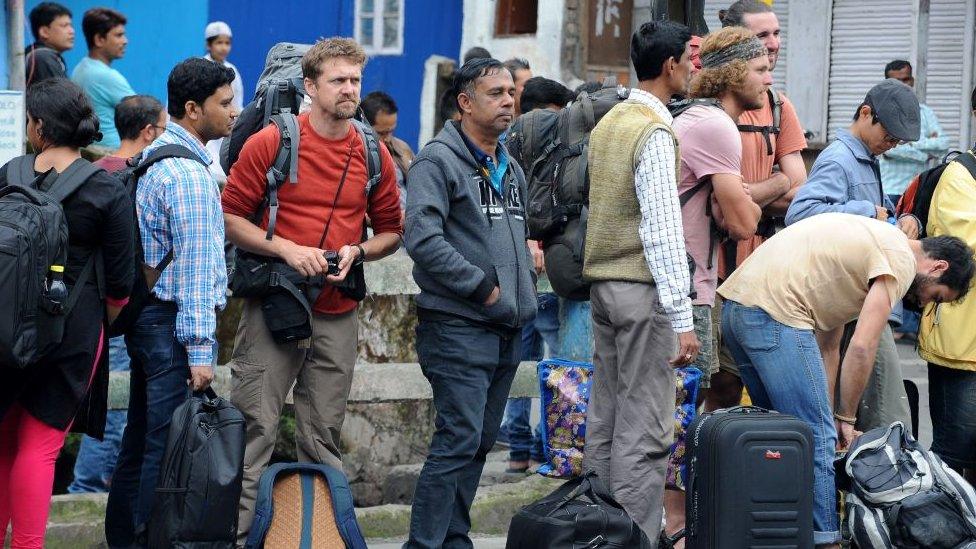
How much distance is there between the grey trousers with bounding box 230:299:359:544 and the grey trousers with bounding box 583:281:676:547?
1122 millimetres

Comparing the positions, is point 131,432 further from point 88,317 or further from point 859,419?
point 859,419

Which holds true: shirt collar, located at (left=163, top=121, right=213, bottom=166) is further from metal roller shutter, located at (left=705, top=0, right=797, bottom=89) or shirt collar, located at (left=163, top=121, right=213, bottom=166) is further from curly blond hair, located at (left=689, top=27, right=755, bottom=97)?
metal roller shutter, located at (left=705, top=0, right=797, bottom=89)

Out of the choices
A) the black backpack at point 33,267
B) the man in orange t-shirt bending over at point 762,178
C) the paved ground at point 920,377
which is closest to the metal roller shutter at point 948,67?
the paved ground at point 920,377

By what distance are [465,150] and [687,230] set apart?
3.63 ft

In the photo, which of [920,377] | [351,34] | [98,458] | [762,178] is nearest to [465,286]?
[762,178]

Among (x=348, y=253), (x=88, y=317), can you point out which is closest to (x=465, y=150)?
(x=348, y=253)

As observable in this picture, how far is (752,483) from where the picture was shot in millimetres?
5758

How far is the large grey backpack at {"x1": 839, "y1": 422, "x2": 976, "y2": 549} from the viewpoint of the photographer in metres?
5.99

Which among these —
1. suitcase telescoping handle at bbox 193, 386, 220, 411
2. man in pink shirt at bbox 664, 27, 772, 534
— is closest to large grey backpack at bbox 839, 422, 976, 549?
man in pink shirt at bbox 664, 27, 772, 534

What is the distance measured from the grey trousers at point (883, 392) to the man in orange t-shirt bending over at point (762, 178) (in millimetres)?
607

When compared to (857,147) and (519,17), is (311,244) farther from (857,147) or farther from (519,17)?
(519,17)

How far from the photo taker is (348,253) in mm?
5746

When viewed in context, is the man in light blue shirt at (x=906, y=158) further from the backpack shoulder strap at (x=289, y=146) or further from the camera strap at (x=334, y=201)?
the backpack shoulder strap at (x=289, y=146)

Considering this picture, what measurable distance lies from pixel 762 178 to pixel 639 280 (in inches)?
51.6
